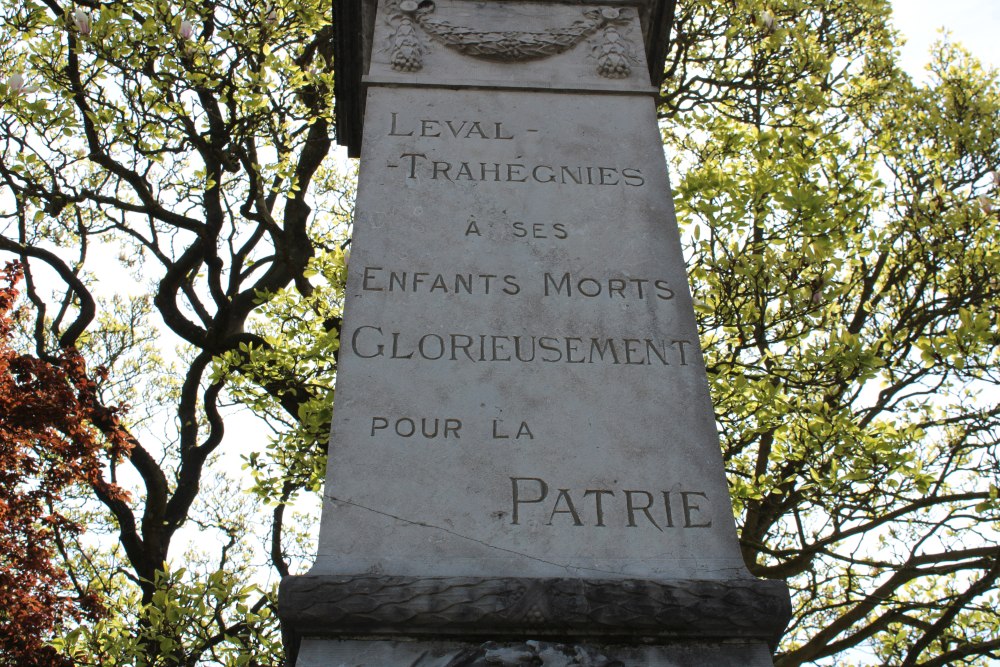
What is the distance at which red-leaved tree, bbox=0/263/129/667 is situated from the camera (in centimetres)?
927

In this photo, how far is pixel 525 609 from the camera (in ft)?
11.3

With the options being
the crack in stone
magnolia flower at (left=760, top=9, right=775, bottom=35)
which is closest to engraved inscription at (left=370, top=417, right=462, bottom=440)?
the crack in stone

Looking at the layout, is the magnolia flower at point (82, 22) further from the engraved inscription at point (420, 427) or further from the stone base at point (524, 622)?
the stone base at point (524, 622)

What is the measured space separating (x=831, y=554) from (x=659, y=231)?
5.49 metres

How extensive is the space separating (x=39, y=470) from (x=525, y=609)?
8648mm

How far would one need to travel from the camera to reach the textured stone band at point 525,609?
3.40 metres

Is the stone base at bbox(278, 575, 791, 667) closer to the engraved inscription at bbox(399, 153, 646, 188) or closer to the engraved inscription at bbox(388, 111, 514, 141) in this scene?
the engraved inscription at bbox(399, 153, 646, 188)

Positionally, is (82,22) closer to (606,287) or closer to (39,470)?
(39,470)

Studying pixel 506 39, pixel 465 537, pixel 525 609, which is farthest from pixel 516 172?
pixel 525 609

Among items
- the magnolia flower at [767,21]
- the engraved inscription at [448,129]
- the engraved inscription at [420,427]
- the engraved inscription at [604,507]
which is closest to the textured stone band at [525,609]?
the engraved inscription at [604,507]

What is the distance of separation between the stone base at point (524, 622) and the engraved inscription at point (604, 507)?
0.35 meters

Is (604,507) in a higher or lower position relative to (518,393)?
lower

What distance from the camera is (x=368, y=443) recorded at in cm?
399

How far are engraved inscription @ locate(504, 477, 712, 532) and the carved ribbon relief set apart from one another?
2991mm
